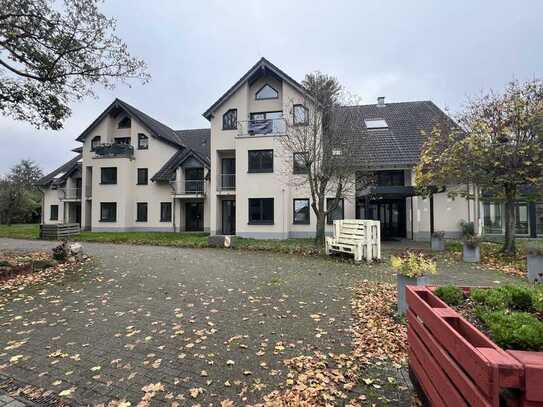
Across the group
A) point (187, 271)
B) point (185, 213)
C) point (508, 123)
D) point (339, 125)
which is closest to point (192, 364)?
point (187, 271)

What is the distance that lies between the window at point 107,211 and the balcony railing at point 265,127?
13548mm

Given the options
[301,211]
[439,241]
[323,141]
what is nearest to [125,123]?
[301,211]

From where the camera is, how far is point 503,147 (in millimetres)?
10523

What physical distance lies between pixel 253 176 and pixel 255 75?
7.15m

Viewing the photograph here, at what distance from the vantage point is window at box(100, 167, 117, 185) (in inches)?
986

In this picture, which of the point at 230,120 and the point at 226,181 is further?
the point at 226,181

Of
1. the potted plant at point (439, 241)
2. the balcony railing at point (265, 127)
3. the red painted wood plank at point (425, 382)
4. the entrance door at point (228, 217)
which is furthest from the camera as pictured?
the entrance door at point (228, 217)

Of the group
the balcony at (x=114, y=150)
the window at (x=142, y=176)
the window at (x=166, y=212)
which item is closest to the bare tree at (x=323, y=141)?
the window at (x=166, y=212)

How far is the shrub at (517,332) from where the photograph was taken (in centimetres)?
199

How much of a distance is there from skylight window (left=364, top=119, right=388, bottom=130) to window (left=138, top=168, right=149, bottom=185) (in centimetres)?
1870

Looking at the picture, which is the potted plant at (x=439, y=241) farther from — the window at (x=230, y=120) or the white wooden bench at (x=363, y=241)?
the window at (x=230, y=120)

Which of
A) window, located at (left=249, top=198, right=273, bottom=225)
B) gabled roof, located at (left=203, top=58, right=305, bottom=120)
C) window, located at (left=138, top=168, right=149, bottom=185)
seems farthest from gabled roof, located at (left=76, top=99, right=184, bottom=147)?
window, located at (left=249, top=198, right=273, bottom=225)

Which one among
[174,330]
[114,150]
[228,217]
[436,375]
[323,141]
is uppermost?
[114,150]

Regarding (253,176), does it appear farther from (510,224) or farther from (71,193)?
(71,193)
